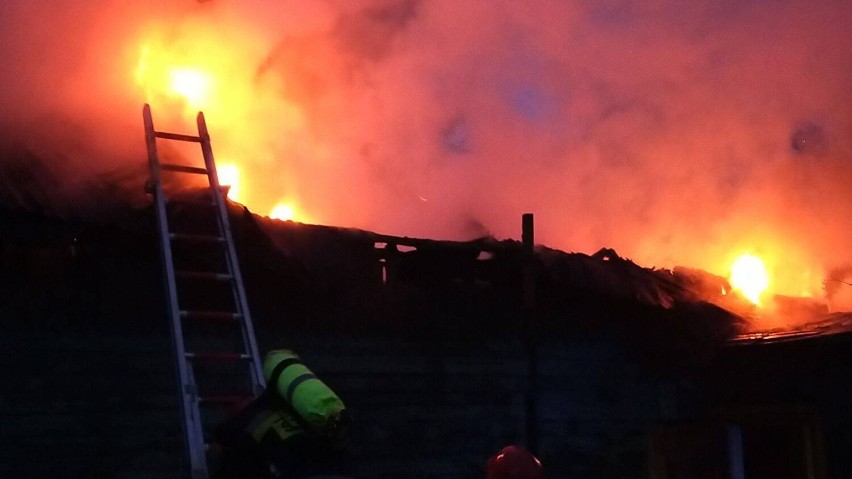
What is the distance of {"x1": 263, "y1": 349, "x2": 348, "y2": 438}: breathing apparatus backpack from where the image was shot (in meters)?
3.23

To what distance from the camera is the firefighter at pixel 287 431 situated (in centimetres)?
326

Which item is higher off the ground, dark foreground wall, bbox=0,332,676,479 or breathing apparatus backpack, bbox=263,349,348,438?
breathing apparatus backpack, bbox=263,349,348,438

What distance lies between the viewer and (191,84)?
282 inches

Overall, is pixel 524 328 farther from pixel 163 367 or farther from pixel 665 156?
pixel 665 156

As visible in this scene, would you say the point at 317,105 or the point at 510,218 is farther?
the point at 510,218

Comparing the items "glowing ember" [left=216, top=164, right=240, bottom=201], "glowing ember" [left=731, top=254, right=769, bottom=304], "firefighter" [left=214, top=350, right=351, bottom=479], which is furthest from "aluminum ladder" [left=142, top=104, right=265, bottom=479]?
"glowing ember" [left=731, top=254, right=769, bottom=304]

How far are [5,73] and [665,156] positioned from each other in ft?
28.2

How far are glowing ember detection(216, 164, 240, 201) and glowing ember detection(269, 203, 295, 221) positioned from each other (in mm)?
353

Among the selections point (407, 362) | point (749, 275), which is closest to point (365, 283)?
point (407, 362)

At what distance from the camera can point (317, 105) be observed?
882cm

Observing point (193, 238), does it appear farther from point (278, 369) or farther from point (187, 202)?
point (278, 369)

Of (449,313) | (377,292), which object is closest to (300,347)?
(377,292)

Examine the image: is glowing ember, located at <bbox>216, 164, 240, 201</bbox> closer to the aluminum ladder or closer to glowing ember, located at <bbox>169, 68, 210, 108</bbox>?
glowing ember, located at <bbox>169, 68, 210, 108</bbox>

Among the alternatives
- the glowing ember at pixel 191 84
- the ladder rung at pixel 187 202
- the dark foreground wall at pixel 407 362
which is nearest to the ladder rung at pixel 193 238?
the ladder rung at pixel 187 202
